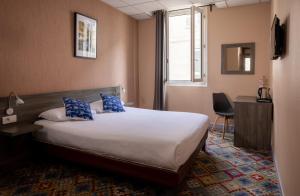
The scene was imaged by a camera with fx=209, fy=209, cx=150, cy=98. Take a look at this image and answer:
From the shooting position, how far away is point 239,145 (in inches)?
142

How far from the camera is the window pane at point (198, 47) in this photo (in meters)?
4.50

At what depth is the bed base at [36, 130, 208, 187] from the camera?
6.49 feet

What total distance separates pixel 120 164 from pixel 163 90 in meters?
2.99

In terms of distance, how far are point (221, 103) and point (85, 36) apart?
3061 mm

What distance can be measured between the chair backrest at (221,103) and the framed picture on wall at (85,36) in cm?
265

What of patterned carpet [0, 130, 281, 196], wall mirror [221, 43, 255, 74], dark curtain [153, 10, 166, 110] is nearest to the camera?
patterned carpet [0, 130, 281, 196]

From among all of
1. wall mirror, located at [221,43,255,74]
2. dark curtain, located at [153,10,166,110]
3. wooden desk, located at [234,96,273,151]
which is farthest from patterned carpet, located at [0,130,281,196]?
dark curtain, located at [153,10,166,110]

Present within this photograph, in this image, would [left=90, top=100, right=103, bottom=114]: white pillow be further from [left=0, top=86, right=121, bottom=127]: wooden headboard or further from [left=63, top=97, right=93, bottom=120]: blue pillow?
[left=63, top=97, right=93, bottom=120]: blue pillow

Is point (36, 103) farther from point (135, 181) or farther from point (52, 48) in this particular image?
point (135, 181)

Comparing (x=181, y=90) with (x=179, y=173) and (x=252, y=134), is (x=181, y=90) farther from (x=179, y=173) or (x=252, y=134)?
(x=179, y=173)

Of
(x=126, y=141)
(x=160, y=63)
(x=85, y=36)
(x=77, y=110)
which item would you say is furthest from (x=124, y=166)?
(x=160, y=63)

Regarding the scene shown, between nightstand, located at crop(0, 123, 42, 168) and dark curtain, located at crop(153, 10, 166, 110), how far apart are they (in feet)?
9.43

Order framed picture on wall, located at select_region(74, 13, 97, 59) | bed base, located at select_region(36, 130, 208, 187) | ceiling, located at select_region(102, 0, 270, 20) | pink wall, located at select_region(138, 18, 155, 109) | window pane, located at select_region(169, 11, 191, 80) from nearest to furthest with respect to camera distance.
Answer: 1. bed base, located at select_region(36, 130, 208, 187)
2. framed picture on wall, located at select_region(74, 13, 97, 59)
3. ceiling, located at select_region(102, 0, 270, 20)
4. window pane, located at select_region(169, 11, 191, 80)
5. pink wall, located at select_region(138, 18, 155, 109)

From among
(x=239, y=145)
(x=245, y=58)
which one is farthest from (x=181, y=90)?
(x=239, y=145)
